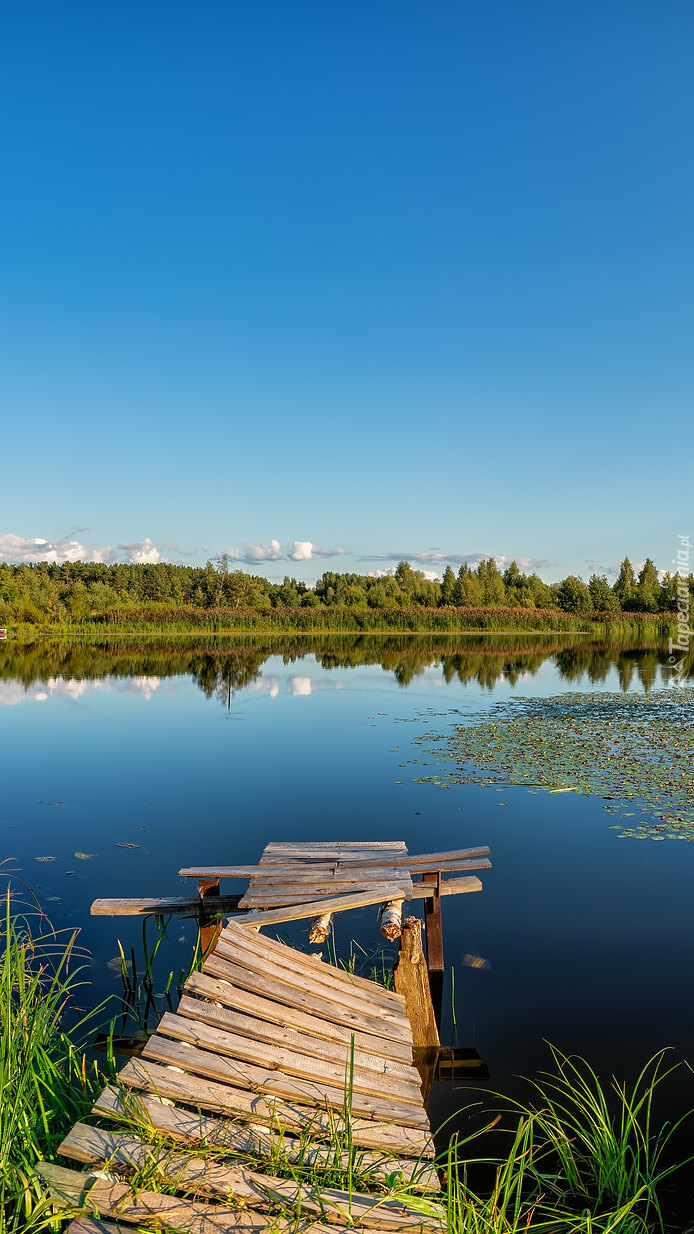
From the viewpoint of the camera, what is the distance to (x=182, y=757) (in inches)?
496

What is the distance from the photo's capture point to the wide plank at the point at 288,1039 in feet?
10.6

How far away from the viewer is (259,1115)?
2730 millimetres

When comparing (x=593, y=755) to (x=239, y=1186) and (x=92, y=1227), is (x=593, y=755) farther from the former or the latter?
(x=92, y=1227)

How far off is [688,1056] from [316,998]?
232 cm

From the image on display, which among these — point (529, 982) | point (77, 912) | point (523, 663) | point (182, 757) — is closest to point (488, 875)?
point (529, 982)

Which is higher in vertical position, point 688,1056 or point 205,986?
point 205,986

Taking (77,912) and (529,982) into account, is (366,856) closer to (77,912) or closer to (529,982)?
(529,982)

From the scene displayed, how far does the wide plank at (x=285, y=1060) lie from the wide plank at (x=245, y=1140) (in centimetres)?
36

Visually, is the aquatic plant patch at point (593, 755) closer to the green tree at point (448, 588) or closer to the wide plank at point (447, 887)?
the wide plank at point (447, 887)

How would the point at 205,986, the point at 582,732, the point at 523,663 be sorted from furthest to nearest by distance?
the point at 523,663
the point at 582,732
the point at 205,986

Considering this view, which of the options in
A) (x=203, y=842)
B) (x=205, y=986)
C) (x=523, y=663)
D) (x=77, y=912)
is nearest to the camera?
(x=205, y=986)

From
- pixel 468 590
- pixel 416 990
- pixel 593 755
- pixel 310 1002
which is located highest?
pixel 468 590

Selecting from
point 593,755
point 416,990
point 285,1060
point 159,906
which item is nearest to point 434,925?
point 416,990

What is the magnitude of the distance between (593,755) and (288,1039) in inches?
381
